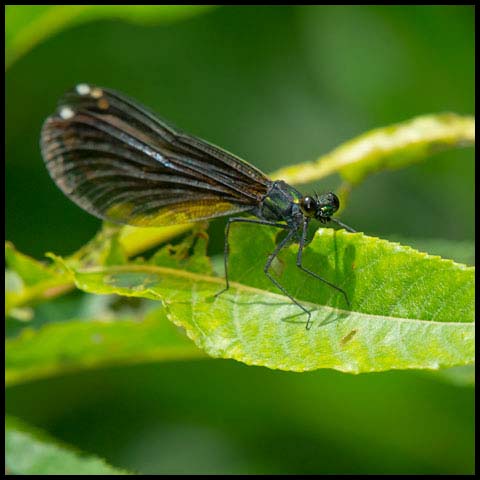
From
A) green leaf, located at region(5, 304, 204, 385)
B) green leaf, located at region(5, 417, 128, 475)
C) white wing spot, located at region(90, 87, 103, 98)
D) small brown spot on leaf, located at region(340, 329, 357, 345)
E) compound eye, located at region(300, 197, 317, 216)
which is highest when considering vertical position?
white wing spot, located at region(90, 87, 103, 98)

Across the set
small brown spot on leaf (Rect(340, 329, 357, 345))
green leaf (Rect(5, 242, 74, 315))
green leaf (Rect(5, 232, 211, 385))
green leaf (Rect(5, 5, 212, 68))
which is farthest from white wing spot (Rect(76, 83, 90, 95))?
small brown spot on leaf (Rect(340, 329, 357, 345))

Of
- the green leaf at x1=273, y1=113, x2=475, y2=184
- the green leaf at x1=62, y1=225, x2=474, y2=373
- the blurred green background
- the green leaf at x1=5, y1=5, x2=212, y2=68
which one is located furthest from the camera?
the blurred green background

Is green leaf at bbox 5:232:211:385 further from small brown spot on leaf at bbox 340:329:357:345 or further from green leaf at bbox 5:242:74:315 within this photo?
small brown spot on leaf at bbox 340:329:357:345

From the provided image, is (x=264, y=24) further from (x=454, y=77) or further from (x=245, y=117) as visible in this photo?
(x=454, y=77)

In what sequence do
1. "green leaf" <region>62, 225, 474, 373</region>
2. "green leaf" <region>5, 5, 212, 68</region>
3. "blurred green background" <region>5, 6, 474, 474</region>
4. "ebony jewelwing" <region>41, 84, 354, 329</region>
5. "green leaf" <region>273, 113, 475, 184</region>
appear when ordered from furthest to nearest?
"blurred green background" <region>5, 6, 474, 474</region>, "green leaf" <region>5, 5, 212, 68</region>, "ebony jewelwing" <region>41, 84, 354, 329</region>, "green leaf" <region>273, 113, 475, 184</region>, "green leaf" <region>62, 225, 474, 373</region>

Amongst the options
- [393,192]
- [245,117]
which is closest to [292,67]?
[245,117]

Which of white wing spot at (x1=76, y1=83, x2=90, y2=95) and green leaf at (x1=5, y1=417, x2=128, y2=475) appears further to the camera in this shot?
white wing spot at (x1=76, y1=83, x2=90, y2=95)

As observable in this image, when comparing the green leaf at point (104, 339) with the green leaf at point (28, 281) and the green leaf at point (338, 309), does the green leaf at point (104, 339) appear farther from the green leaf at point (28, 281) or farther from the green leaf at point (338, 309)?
the green leaf at point (338, 309)
